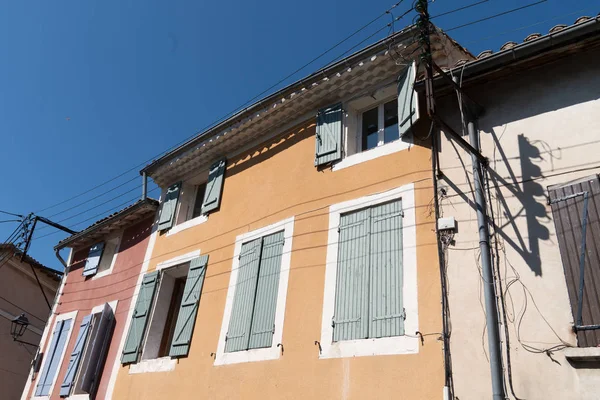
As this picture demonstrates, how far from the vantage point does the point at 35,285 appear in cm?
1655

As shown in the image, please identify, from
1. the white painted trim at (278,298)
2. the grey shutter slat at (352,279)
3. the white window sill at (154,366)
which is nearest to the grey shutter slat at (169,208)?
the white painted trim at (278,298)

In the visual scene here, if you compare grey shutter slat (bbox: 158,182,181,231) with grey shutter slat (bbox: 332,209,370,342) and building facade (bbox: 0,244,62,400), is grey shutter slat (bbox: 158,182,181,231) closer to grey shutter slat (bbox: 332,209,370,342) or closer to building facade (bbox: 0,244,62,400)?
grey shutter slat (bbox: 332,209,370,342)

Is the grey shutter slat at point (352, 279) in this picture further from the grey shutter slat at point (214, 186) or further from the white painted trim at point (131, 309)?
the white painted trim at point (131, 309)

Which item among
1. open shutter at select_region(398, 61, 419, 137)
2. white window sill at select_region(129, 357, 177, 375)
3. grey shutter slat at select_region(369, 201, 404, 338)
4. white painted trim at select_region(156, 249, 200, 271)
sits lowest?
white window sill at select_region(129, 357, 177, 375)

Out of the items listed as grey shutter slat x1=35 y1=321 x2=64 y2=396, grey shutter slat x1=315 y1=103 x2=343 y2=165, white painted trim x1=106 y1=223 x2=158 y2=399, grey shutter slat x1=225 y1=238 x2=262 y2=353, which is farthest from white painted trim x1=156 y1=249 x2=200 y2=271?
grey shutter slat x1=35 y1=321 x2=64 y2=396

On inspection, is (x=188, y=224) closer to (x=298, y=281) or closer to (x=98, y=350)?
(x=98, y=350)

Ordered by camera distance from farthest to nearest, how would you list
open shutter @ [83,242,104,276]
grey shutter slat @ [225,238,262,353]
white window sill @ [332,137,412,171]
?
open shutter @ [83,242,104,276]
grey shutter slat @ [225,238,262,353]
white window sill @ [332,137,412,171]

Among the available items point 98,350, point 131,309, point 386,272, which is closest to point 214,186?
point 131,309

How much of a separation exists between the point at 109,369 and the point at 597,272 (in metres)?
8.56

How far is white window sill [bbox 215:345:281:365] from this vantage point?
22.0 feet

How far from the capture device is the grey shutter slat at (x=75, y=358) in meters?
10.4

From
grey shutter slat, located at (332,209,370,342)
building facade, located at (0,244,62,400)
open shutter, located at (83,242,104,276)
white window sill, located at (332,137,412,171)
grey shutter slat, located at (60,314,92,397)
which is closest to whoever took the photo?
grey shutter slat, located at (332,209,370,342)

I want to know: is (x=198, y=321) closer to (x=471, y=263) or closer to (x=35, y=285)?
(x=471, y=263)

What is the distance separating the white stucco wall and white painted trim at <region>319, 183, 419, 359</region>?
0.45 m
